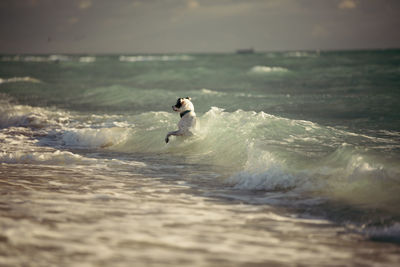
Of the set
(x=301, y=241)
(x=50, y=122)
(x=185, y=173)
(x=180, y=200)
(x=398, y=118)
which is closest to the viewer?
(x=301, y=241)

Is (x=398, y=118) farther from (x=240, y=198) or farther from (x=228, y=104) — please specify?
(x=240, y=198)

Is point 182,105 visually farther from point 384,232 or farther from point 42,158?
point 384,232

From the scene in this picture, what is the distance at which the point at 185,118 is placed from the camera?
1079 centimetres

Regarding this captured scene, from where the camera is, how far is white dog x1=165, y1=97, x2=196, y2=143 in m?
10.6

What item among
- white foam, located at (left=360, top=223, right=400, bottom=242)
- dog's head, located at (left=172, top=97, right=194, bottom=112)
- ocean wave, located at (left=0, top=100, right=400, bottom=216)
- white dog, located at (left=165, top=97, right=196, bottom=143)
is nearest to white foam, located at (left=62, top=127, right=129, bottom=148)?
ocean wave, located at (left=0, top=100, right=400, bottom=216)

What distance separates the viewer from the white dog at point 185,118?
10609 millimetres

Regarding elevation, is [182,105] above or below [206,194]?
above

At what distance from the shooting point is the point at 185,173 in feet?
27.6

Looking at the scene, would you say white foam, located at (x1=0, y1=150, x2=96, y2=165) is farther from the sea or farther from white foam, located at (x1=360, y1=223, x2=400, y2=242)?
white foam, located at (x1=360, y1=223, x2=400, y2=242)

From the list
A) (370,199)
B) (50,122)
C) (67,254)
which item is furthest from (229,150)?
(50,122)

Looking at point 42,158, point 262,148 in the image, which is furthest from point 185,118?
point 42,158

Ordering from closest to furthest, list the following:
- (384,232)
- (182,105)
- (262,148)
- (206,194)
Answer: (384,232), (206,194), (262,148), (182,105)

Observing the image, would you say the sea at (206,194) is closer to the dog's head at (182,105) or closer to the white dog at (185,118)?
the white dog at (185,118)

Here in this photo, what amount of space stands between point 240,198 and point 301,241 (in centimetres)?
185
